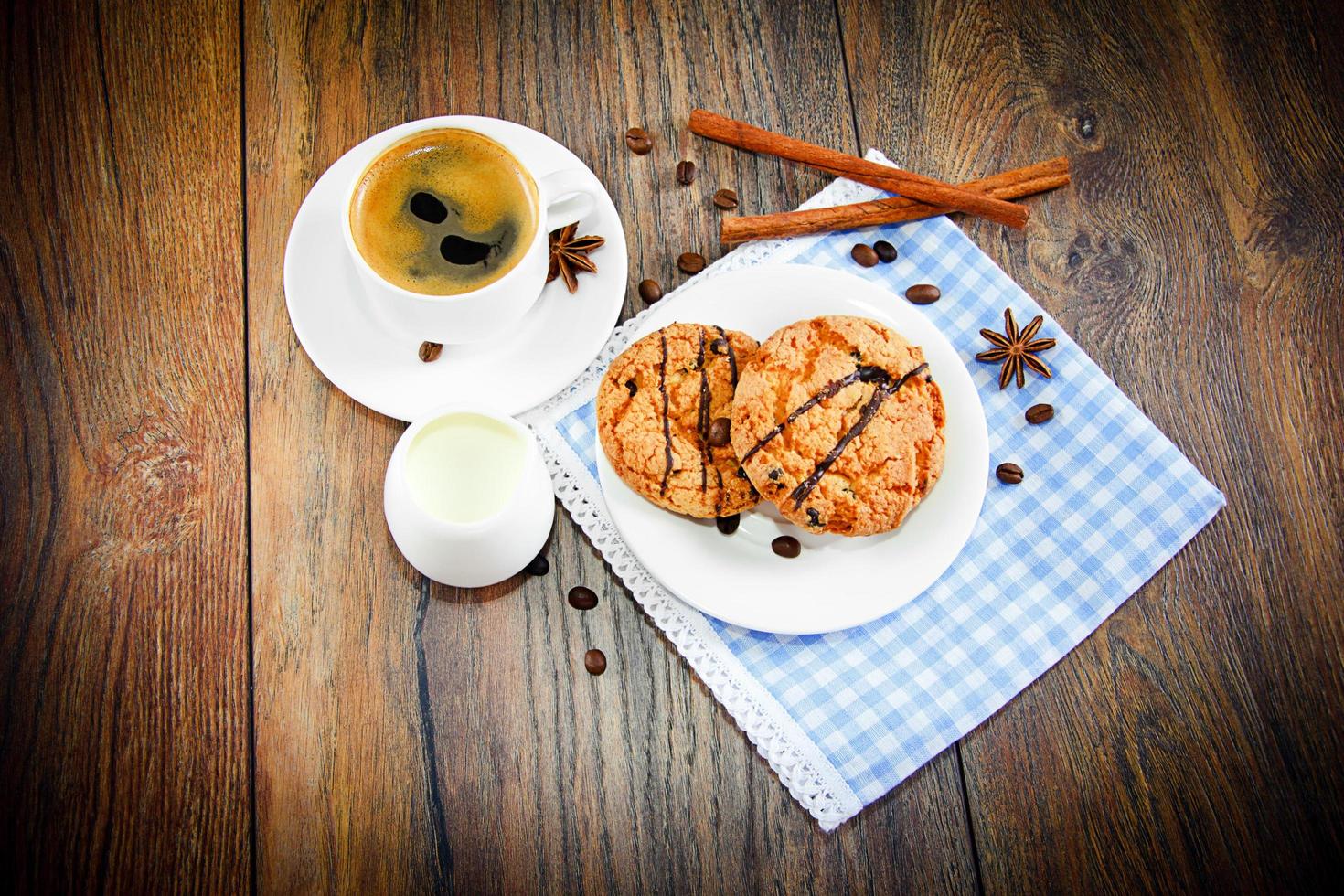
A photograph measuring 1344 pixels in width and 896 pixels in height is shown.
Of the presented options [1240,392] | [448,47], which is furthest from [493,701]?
[1240,392]

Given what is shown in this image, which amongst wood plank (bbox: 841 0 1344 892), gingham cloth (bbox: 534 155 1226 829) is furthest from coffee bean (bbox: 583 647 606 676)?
wood plank (bbox: 841 0 1344 892)

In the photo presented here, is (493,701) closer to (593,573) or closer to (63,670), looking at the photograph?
(593,573)

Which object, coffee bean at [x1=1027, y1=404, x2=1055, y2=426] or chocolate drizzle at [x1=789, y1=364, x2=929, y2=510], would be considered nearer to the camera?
chocolate drizzle at [x1=789, y1=364, x2=929, y2=510]

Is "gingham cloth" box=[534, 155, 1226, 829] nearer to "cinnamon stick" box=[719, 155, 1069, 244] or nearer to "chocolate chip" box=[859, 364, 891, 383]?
"cinnamon stick" box=[719, 155, 1069, 244]

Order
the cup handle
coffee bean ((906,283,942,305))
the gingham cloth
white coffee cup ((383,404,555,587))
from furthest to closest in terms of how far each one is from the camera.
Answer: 1. coffee bean ((906,283,942,305))
2. the gingham cloth
3. the cup handle
4. white coffee cup ((383,404,555,587))

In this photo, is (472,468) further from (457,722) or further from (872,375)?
(872,375)

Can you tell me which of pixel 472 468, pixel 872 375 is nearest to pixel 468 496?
pixel 472 468

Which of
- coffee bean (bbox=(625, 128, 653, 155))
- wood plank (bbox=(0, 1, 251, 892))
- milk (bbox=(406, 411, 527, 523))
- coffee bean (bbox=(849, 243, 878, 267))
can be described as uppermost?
coffee bean (bbox=(849, 243, 878, 267))
